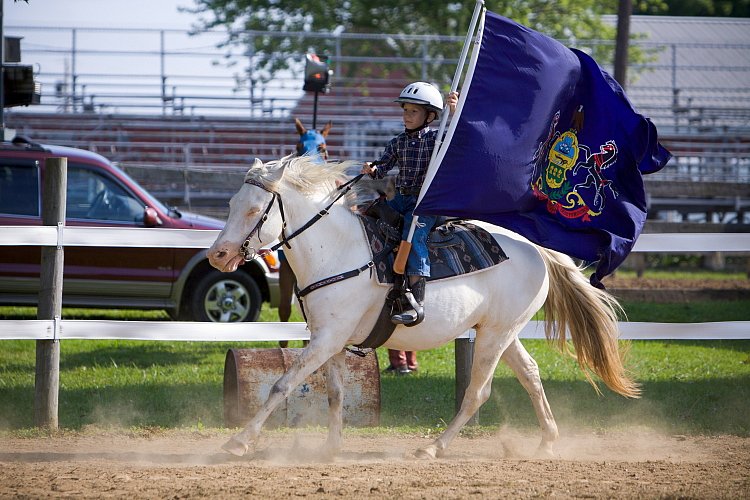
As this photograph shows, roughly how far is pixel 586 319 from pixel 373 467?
90.6 inches

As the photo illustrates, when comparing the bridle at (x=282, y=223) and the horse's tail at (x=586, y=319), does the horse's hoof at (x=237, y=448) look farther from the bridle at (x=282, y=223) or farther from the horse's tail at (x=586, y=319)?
the horse's tail at (x=586, y=319)

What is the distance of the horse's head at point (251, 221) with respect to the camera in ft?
19.5

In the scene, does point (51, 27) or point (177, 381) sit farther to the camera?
point (51, 27)

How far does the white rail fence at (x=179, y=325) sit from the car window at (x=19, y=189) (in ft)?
13.6

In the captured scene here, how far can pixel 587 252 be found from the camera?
22.6 ft

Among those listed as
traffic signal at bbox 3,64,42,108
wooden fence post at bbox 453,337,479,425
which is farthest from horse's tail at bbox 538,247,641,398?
traffic signal at bbox 3,64,42,108

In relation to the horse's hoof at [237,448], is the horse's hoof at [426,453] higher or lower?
Answer: lower

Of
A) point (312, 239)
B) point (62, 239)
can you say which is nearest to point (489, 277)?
point (312, 239)

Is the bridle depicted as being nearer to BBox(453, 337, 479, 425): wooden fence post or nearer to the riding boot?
the riding boot

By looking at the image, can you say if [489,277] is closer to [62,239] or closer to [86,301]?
[62,239]

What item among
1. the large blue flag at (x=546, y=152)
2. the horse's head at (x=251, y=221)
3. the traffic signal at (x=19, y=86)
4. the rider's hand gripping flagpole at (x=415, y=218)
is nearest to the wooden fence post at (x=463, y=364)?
the large blue flag at (x=546, y=152)

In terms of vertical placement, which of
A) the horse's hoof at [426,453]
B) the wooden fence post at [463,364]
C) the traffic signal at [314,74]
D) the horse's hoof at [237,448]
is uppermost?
the traffic signal at [314,74]

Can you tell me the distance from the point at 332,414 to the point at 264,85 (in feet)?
70.8

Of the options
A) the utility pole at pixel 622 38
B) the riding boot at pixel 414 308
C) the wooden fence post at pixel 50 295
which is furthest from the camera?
the utility pole at pixel 622 38
